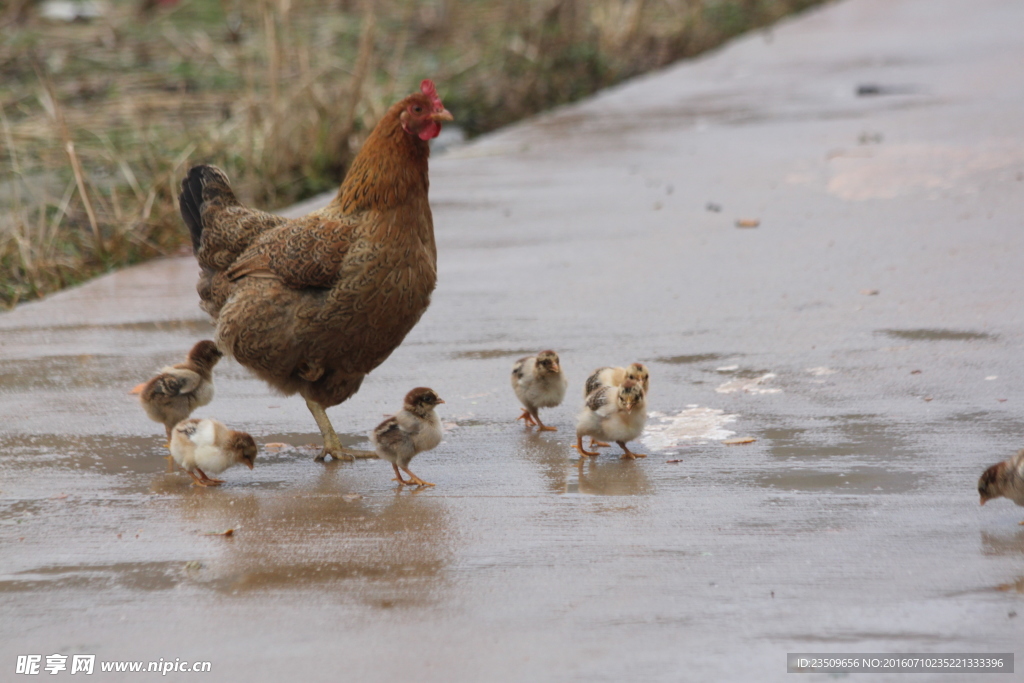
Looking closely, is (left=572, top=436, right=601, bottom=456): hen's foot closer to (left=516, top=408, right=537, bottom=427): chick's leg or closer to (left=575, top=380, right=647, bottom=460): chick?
(left=575, top=380, right=647, bottom=460): chick

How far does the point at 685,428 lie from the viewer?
527cm

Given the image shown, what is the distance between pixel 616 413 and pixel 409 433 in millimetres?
827

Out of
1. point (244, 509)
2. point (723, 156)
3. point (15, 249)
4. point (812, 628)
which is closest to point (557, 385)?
point (244, 509)

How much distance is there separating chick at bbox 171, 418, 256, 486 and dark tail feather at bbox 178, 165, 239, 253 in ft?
4.61

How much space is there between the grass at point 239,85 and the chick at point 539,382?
14.3 feet

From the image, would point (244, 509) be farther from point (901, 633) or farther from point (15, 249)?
point (15, 249)

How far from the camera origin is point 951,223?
8.39 meters

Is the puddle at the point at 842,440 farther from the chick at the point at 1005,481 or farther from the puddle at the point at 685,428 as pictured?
the chick at the point at 1005,481

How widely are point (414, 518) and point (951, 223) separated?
5.52 metres

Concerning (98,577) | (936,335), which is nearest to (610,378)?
(936,335)

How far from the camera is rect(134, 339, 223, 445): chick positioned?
5191 mm

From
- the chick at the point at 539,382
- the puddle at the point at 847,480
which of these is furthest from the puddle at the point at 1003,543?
the chick at the point at 539,382

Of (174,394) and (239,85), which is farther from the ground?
(239,85)

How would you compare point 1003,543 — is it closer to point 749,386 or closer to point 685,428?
point 685,428
